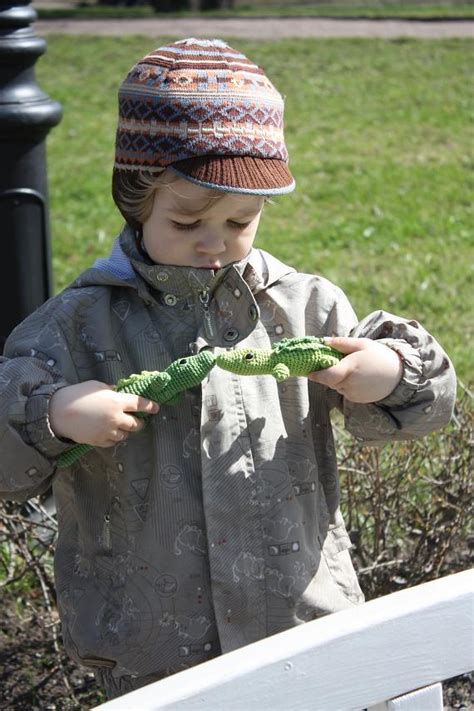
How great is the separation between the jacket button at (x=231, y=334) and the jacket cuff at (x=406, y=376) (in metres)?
0.25

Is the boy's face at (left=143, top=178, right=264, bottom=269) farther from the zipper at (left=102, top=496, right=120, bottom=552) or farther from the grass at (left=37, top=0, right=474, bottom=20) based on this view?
the grass at (left=37, top=0, right=474, bottom=20)

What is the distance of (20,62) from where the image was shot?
10.9ft

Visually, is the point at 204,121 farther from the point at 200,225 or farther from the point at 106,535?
the point at 106,535

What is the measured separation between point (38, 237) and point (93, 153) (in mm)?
5739

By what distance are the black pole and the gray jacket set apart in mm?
1444

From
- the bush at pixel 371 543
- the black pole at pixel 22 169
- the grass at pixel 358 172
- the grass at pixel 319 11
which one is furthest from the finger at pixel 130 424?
the grass at pixel 319 11

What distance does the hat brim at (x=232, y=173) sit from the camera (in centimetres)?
184

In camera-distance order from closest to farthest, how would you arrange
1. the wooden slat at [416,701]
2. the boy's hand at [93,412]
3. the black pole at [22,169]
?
the wooden slat at [416,701] < the boy's hand at [93,412] < the black pole at [22,169]

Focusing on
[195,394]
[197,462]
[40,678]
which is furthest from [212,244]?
[40,678]

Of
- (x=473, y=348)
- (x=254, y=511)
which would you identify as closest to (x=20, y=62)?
(x=254, y=511)

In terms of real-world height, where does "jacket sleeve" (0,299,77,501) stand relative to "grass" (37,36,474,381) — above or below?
above

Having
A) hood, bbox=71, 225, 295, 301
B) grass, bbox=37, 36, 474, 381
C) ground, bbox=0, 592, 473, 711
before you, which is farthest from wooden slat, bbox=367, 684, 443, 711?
grass, bbox=37, 36, 474, 381

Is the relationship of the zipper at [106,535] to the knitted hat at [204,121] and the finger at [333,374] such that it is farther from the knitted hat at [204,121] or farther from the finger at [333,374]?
the knitted hat at [204,121]

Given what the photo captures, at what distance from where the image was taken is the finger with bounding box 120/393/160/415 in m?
1.83
